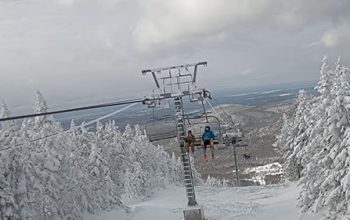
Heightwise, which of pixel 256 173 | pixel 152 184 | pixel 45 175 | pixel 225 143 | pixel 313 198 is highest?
pixel 225 143

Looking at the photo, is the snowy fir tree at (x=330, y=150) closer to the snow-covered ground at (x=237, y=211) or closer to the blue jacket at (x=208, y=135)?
the snow-covered ground at (x=237, y=211)

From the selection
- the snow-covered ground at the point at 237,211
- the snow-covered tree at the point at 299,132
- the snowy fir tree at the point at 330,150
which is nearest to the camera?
the snowy fir tree at the point at 330,150

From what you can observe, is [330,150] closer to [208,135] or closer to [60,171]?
[208,135]

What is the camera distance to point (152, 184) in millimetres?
63625

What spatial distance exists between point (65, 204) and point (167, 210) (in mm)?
10178

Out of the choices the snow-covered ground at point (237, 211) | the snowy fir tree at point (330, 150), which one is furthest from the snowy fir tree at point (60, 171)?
the snowy fir tree at point (330, 150)

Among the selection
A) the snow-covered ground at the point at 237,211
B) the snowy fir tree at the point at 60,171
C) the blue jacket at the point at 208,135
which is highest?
the blue jacket at the point at 208,135

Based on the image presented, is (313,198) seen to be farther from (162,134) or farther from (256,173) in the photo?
(256,173)

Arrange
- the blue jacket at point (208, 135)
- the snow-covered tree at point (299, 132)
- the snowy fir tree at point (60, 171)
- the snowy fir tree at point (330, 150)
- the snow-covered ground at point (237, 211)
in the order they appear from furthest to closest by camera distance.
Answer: the snow-covered tree at point (299, 132) → the snow-covered ground at point (237, 211) → the snowy fir tree at point (60, 171) → the snowy fir tree at point (330, 150) → the blue jacket at point (208, 135)

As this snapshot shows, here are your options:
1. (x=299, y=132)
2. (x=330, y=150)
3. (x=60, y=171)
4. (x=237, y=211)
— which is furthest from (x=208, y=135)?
(x=299, y=132)

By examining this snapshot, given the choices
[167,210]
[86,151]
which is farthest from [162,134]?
[86,151]

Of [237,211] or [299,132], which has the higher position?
[299,132]

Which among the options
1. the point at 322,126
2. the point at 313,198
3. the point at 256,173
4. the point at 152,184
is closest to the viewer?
the point at 322,126

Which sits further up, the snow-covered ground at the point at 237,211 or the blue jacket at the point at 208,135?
the blue jacket at the point at 208,135
